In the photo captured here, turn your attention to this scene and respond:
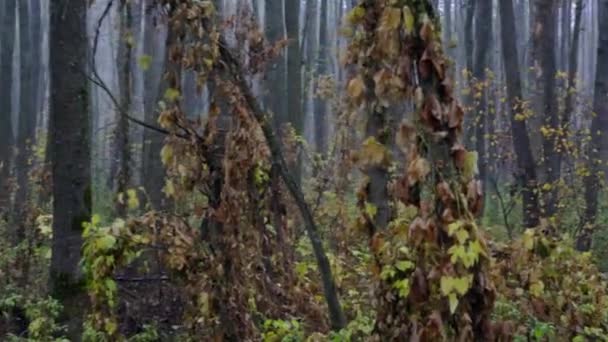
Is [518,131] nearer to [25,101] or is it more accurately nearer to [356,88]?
[356,88]

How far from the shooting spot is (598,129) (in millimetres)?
11930

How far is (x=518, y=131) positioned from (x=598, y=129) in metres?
1.57

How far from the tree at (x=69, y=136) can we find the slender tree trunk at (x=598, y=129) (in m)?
7.54

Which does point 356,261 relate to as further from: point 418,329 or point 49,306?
point 418,329

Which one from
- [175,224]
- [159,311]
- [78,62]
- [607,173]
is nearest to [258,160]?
[175,224]

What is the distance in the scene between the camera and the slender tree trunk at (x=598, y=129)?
36.7 ft

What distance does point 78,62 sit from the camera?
5.41 metres

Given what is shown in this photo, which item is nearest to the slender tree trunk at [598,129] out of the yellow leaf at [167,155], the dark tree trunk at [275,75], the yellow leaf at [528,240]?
the dark tree trunk at [275,75]

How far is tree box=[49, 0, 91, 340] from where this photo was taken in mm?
5352

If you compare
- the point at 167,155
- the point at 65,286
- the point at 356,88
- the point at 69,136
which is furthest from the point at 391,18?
the point at 65,286

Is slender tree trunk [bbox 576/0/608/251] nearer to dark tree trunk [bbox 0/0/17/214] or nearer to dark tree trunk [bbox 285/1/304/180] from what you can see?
dark tree trunk [bbox 285/1/304/180]

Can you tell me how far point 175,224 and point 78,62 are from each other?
1493mm

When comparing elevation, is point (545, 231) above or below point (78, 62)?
below

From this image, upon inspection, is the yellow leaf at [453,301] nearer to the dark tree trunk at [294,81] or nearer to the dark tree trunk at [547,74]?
the dark tree trunk at [547,74]
